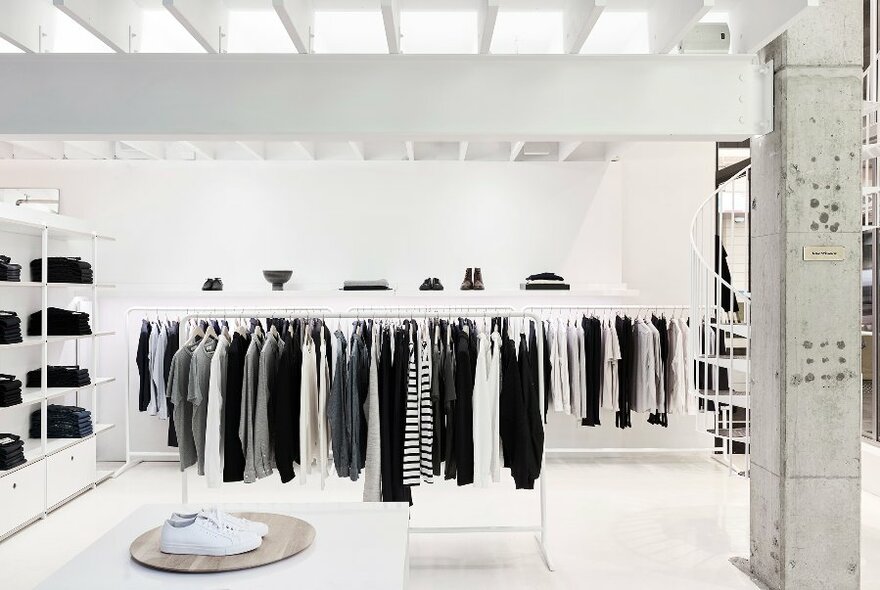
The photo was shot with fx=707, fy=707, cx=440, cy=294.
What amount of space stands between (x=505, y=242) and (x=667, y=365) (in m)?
1.91

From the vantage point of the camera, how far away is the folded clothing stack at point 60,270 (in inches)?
213

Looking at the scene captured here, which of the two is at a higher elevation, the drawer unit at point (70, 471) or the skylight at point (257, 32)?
the skylight at point (257, 32)

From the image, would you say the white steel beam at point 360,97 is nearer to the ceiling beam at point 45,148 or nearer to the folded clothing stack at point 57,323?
the folded clothing stack at point 57,323

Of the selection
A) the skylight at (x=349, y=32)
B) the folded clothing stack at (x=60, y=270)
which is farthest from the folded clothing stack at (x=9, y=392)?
the skylight at (x=349, y=32)

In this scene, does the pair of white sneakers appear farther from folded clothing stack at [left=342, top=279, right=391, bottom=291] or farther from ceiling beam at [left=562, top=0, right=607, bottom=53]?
folded clothing stack at [left=342, top=279, right=391, bottom=291]

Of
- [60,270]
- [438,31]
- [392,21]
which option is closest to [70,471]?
[60,270]

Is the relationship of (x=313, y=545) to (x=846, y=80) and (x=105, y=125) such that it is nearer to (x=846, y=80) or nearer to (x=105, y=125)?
(x=105, y=125)

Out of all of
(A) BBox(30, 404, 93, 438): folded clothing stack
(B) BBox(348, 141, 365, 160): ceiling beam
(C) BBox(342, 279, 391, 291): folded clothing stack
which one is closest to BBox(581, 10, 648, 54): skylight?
(B) BBox(348, 141, 365, 160): ceiling beam

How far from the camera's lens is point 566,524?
4.84 m

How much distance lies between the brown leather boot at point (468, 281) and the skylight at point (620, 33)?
8.36 ft

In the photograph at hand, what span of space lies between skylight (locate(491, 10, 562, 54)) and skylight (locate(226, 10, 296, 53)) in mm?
1306

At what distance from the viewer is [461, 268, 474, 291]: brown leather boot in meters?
6.57

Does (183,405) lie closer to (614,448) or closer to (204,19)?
(204,19)

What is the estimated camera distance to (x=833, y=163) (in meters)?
3.43
